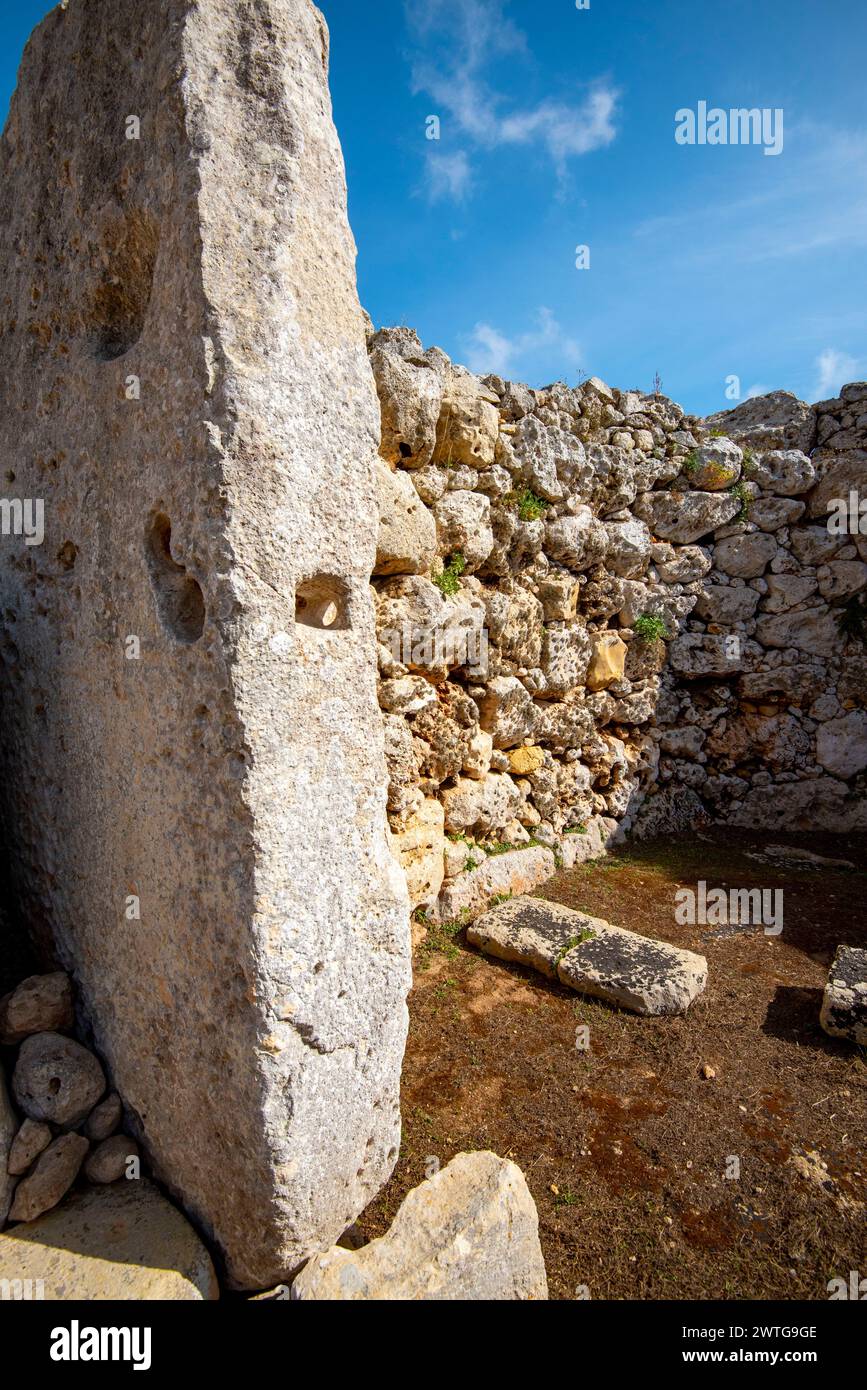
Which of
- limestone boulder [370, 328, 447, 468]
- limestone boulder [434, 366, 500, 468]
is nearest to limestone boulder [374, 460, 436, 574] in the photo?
limestone boulder [370, 328, 447, 468]

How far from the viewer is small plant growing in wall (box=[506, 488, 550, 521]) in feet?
16.4

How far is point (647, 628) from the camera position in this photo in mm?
6105

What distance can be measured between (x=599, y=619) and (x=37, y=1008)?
489 centimetres

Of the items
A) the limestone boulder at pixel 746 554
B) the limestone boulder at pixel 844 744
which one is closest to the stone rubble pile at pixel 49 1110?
the limestone boulder at pixel 746 554

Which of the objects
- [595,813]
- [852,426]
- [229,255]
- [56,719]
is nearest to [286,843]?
[56,719]

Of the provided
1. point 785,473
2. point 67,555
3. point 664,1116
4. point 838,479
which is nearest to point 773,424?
point 785,473

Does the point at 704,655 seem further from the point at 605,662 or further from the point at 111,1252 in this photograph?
the point at 111,1252

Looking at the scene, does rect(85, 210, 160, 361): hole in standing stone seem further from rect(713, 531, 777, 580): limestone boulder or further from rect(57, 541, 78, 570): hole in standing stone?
rect(713, 531, 777, 580): limestone boulder

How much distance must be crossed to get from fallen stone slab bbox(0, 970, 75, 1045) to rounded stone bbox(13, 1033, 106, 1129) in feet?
0.19

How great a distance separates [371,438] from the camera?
6.81 feet

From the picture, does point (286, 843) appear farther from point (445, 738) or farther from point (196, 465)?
point (445, 738)

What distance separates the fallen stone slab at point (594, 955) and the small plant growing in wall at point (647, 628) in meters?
2.72

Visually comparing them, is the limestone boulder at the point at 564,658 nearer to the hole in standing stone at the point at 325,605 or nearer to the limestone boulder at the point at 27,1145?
the hole in standing stone at the point at 325,605

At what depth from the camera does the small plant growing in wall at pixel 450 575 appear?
4.37m
